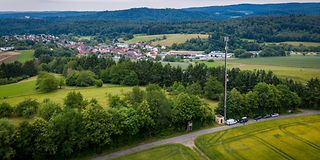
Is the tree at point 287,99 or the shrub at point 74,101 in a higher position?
the shrub at point 74,101

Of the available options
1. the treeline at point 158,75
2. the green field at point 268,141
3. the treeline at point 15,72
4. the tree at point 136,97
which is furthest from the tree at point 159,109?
the treeline at point 15,72

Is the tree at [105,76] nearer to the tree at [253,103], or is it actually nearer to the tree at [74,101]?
the tree at [74,101]

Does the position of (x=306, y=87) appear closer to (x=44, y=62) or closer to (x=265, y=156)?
(x=265, y=156)

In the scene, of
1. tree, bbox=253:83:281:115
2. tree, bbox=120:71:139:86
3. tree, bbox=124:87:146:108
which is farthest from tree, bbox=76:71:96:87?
tree, bbox=253:83:281:115

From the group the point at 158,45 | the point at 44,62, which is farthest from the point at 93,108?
the point at 158,45

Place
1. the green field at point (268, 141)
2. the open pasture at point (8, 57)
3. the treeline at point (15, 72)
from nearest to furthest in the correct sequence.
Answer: the green field at point (268, 141) → the treeline at point (15, 72) → the open pasture at point (8, 57)

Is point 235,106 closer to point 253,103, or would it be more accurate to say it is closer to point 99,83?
point 253,103
